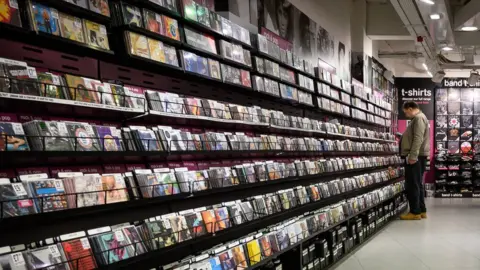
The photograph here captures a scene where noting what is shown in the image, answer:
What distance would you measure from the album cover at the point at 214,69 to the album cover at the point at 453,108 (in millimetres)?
13421

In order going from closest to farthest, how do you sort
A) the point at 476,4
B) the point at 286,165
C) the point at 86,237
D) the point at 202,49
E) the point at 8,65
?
1. the point at 8,65
2. the point at 86,237
3. the point at 202,49
4. the point at 286,165
5. the point at 476,4

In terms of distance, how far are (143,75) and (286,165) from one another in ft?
6.72

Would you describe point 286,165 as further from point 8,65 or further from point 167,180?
point 8,65

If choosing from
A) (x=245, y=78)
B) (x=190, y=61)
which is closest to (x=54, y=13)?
(x=190, y=61)

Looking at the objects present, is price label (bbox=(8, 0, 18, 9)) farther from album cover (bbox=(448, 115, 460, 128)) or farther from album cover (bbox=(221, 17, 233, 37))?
album cover (bbox=(448, 115, 460, 128))

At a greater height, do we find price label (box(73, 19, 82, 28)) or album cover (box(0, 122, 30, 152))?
price label (box(73, 19, 82, 28))

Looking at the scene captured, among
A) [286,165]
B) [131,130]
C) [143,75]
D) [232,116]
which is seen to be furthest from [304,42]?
[131,130]

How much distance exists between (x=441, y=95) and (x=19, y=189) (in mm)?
15045

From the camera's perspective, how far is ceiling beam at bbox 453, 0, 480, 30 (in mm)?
7638

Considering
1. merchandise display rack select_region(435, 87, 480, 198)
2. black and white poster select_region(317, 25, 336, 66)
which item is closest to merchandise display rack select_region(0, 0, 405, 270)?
black and white poster select_region(317, 25, 336, 66)

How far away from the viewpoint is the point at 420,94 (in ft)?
A: 48.0

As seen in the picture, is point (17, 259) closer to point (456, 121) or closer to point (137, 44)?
point (137, 44)

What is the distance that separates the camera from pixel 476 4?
299 inches

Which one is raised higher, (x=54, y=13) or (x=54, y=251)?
(x=54, y=13)
